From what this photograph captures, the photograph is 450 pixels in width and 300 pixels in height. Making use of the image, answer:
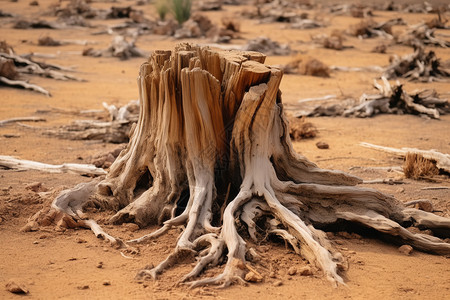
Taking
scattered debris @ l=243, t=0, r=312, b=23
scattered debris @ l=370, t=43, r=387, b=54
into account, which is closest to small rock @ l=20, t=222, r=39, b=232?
scattered debris @ l=370, t=43, r=387, b=54

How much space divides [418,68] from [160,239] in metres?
10.7

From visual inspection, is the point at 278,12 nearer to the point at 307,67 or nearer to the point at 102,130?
the point at 307,67

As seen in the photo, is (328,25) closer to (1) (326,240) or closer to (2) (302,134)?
Answer: (2) (302,134)

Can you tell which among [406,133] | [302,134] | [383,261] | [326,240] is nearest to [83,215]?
[326,240]

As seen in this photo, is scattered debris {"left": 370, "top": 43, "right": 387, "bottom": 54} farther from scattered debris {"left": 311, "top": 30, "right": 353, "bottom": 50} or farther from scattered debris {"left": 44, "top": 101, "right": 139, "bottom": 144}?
scattered debris {"left": 44, "top": 101, "right": 139, "bottom": 144}

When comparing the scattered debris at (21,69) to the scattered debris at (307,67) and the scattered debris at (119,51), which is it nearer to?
the scattered debris at (119,51)

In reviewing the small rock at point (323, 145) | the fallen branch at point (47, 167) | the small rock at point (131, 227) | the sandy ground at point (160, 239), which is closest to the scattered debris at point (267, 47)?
the sandy ground at point (160, 239)

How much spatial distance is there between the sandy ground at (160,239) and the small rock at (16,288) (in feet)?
0.12

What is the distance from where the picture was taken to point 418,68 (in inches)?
515

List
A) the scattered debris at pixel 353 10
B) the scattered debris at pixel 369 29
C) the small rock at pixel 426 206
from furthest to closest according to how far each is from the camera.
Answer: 1. the scattered debris at pixel 353 10
2. the scattered debris at pixel 369 29
3. the small rock at pixel 426 206

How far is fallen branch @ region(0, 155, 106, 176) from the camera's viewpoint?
609cm

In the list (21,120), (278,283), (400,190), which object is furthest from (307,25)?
(278,283)

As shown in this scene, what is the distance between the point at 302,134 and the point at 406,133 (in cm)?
169

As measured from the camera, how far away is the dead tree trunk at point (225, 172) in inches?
162
